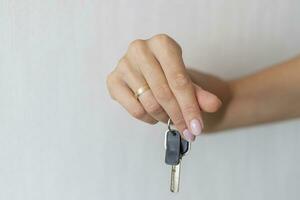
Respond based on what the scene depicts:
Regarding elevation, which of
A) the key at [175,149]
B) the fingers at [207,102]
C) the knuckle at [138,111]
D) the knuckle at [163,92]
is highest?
Answer: the knuckle at [163,92]

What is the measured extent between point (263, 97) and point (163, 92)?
21 centimetres

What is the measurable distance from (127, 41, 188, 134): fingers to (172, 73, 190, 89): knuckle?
0.01 metres

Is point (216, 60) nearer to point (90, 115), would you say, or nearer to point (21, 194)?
point (90, 115)

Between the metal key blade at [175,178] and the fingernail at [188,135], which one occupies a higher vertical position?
the fingernail at [188,135]

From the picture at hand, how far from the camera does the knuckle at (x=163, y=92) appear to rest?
0.52 meters

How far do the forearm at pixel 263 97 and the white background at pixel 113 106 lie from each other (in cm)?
6

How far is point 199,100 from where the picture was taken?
1.69 ft

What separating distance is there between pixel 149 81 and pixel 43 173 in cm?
30

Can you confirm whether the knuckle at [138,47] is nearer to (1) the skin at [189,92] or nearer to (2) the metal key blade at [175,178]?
(1) the skin at [189,92]

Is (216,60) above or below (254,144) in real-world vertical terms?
above

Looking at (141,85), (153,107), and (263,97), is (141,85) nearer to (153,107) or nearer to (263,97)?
(153,107)

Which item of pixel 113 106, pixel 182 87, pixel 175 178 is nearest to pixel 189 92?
pixel 182 87

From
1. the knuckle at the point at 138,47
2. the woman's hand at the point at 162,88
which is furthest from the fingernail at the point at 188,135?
the knuckle at the point at 138,47

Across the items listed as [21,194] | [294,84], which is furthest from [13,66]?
[294,84]
